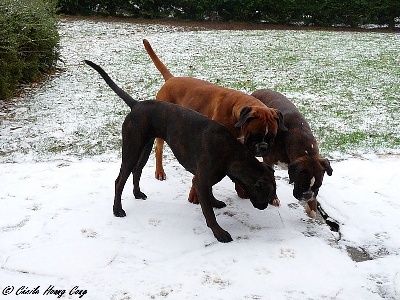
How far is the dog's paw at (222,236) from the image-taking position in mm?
4133

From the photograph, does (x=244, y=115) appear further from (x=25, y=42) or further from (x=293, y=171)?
(x=25, y=42)

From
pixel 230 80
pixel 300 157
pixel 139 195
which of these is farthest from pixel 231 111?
pixel 230 80

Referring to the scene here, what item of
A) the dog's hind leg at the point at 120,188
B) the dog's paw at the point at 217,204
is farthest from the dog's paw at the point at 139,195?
the dog's paw at the point at 217,204

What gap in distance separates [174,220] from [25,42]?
6467mm

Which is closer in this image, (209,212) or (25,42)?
(209,212)

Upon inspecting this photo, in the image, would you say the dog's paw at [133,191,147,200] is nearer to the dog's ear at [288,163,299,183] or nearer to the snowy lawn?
the snowy lawn

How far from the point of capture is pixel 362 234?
4.32m

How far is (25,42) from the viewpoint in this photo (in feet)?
30.6

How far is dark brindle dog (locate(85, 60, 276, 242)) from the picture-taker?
159 inches

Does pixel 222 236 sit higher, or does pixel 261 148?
pixel 261 148

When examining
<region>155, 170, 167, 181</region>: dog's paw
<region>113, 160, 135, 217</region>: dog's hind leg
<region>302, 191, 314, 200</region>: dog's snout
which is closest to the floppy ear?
<region>302, 191, 314, 200</region>: dog's snout

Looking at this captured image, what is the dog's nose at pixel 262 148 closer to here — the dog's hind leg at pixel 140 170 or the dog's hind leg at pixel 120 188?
the dog's hind leg at pixel 140 170

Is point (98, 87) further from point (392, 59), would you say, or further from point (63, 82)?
point (392, 59)

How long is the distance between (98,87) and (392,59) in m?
8.05
